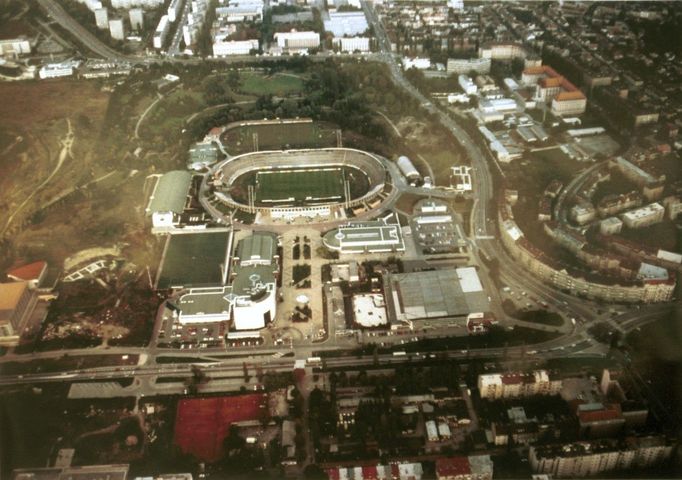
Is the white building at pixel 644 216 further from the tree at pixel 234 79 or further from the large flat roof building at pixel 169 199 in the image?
the tree at pixel 234 79

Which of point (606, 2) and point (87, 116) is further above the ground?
point (606, 2)

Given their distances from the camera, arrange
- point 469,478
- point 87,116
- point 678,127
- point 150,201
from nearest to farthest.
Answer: point 469,478, point 150,201, point 678,127, point 87,116

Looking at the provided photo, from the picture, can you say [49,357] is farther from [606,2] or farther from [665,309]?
[606,2]

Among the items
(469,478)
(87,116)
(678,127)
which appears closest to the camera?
(469,478)

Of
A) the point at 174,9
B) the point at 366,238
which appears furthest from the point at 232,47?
the point at 366,238

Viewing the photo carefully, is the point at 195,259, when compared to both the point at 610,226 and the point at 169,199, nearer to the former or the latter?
the point at 169,199

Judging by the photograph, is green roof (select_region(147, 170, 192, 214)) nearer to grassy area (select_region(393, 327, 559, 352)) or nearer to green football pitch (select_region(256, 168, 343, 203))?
green football pitch (select_region(256, 168, 343, 203))

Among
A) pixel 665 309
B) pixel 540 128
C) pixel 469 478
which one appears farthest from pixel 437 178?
pixel 469 478
